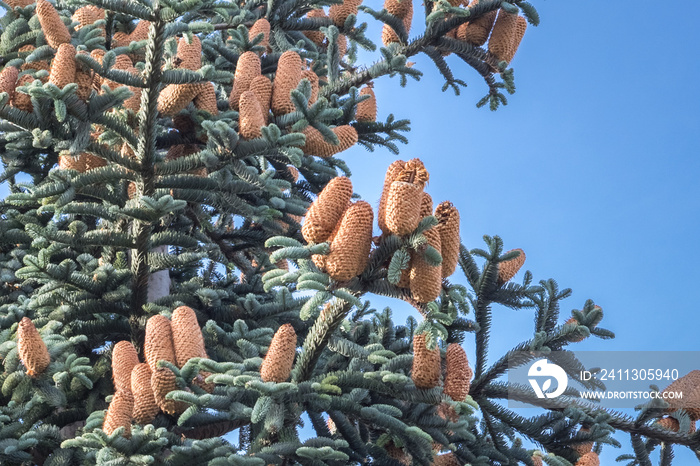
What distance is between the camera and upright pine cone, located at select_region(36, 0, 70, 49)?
15.4 ft

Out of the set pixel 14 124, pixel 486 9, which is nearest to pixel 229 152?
pixel 14 124

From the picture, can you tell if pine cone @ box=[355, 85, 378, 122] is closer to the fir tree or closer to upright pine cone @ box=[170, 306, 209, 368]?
the fir tree

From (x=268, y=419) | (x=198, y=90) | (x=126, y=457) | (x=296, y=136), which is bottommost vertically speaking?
(x=126, y=457)

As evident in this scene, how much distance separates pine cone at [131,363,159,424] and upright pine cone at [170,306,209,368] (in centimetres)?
18

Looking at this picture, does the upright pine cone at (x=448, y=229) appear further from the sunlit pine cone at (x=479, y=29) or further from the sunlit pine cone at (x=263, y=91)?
the sunlit pine cone at (x=479, y=29)

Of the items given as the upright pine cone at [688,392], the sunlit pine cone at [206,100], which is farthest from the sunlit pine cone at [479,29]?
the upright pine cone at [688,392]

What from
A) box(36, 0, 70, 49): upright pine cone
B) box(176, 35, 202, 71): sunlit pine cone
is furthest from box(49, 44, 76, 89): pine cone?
box(176, 35, 202, 71): sunlit pine cone

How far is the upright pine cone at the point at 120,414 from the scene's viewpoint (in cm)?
385

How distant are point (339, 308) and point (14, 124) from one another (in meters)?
2.34

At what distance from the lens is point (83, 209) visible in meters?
4.80

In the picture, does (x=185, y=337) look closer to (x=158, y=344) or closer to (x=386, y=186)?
(x=158, y=344)

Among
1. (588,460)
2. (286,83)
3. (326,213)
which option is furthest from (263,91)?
(588,460)

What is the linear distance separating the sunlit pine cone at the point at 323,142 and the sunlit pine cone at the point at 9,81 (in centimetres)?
169

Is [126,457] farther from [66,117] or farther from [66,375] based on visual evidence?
[66,117]
